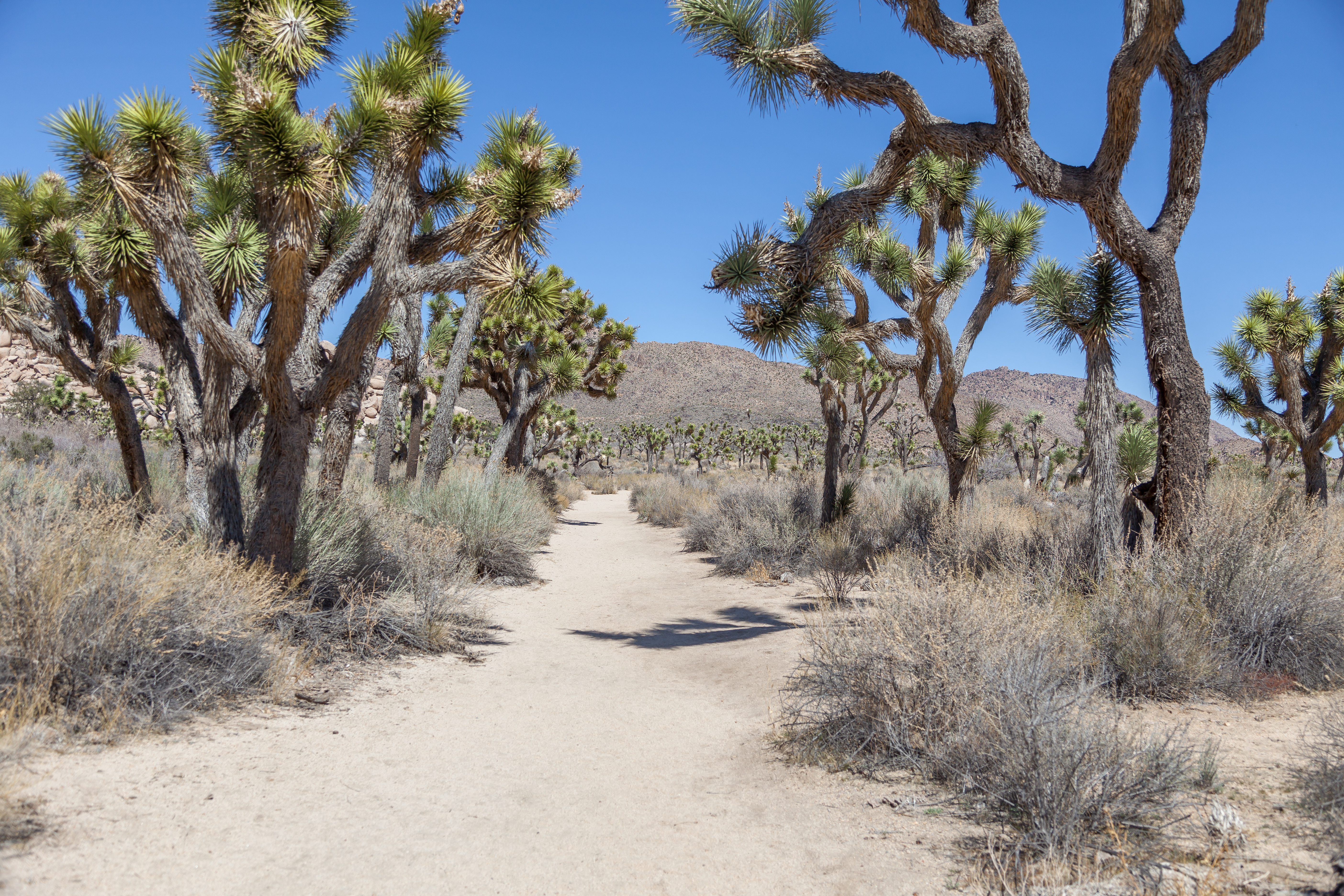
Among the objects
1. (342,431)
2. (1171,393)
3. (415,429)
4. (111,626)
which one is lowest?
(111,626)

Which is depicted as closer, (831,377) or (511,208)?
(511,208)

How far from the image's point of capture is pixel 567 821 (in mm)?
3844

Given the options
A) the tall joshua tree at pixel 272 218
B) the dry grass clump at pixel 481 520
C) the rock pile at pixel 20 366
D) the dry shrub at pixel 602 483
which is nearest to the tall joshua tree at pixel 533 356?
the dry grass clump at pixel 481 520

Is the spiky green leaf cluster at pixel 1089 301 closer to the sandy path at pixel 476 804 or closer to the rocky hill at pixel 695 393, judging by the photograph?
the sandy path at pixel 476 804

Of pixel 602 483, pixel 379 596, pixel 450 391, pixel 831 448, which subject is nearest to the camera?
pixel 379 596

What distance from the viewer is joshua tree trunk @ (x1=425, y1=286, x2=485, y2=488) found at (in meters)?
14.6

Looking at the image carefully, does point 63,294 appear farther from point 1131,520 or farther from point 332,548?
point 1131,520

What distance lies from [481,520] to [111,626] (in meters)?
7.36

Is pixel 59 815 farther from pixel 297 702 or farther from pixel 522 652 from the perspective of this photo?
pixel 522 652

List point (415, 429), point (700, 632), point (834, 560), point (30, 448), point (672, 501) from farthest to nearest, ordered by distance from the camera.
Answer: point (672, 501) < point (415, 429) < point (30, 448) < point (834, 560) < point (700, 632)

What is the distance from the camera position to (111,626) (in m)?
4.08

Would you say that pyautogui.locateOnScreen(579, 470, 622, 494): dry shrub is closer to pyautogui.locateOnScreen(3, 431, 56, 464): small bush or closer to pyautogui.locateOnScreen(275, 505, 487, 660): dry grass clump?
pyautogui.locateOnScreen(3, 431, 56, 464): small bush

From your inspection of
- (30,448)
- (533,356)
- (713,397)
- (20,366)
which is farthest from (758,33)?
(713,397)

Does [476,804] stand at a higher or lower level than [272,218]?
lower
